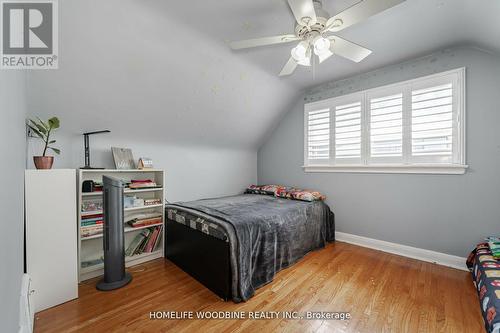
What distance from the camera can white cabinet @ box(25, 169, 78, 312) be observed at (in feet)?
5.06

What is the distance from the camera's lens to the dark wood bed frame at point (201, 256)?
1.75 metres

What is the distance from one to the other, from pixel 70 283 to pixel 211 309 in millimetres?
1209

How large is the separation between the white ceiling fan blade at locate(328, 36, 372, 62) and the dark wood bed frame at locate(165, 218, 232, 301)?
1858 millimetres

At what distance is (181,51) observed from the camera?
6.64 feet

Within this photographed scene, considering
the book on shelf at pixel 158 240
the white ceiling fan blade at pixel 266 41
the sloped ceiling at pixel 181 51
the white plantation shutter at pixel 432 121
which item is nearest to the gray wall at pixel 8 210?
the sloped ceiling at pixel 181 51

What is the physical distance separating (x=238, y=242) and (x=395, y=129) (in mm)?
2433

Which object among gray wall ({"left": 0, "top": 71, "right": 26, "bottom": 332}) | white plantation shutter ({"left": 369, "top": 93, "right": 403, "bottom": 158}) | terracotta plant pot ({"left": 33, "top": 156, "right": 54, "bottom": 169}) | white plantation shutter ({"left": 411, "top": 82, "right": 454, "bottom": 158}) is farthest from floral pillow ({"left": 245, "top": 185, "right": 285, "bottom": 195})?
gray wall ({"left": 0, "top": 71, "right": 26, "bottom": 332})

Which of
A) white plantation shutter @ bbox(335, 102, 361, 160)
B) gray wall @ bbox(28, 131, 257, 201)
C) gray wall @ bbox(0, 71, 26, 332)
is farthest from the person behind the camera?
white plantation shutter @ bbox(335, 102, 361, 160)

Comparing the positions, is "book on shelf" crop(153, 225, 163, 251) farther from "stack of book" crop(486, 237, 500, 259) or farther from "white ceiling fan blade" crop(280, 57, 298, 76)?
"stack of book" crop(486, 237, 500, 259)

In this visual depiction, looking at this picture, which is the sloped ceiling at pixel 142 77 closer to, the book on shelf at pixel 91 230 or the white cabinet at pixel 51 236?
the white cabinet at pixel 51 236

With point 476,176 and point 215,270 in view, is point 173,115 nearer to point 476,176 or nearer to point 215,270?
point 215,270

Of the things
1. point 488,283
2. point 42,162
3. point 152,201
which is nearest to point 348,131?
point 488,283

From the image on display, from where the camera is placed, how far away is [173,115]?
8.54ft

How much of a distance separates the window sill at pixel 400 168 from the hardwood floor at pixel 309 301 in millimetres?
1076
